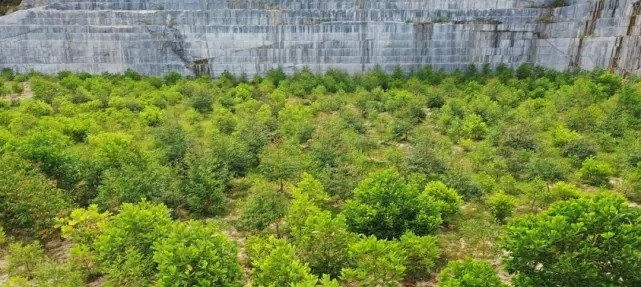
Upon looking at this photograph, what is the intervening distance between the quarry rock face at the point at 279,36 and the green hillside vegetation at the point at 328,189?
3265 millimetres

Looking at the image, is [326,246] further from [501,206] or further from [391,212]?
[501,206]

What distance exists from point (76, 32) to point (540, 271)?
57.1 ft

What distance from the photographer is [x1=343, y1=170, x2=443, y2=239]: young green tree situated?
586 cm

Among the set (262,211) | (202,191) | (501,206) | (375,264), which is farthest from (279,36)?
(375,264)

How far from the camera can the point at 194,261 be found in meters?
4.43

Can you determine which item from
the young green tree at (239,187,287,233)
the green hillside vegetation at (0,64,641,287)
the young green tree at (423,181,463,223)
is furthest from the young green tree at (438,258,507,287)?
the young green tree at (239,187,287,233)

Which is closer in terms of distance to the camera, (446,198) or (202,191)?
(446,198)

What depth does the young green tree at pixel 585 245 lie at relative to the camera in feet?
13.3

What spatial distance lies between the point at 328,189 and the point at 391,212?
5.90 feet

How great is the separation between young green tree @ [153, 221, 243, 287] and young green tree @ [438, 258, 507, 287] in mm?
2172

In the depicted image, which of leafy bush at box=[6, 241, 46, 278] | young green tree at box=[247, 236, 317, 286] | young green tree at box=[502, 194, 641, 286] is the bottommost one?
leafy bush at box=[6, 241, 46, 278]

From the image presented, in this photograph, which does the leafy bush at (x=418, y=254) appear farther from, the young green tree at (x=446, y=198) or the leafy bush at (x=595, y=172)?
the leafy bush at (x=595, y=172)

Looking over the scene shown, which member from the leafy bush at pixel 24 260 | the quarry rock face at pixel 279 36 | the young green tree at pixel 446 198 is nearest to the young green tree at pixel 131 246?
the leafy bush at pixel 24 260

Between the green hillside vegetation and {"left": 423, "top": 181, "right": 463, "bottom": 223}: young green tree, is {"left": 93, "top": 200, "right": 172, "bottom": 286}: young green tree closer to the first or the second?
the green hillside vegetation
